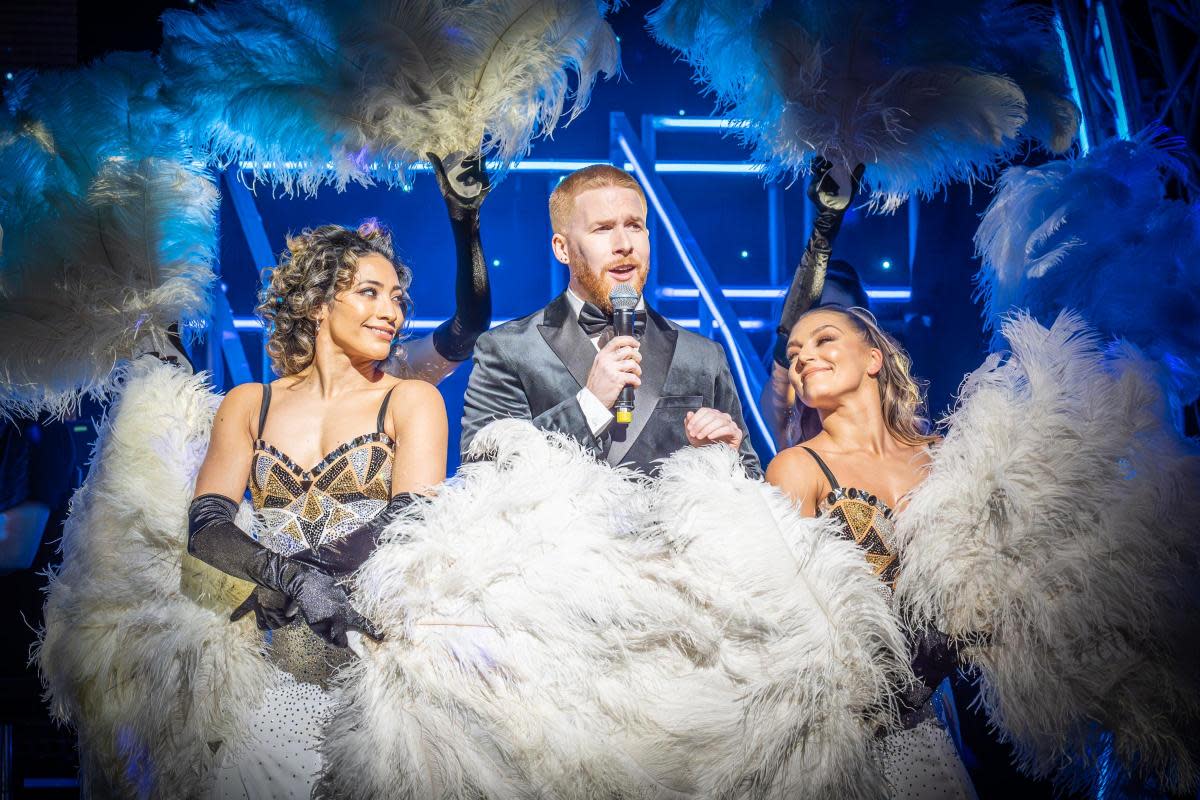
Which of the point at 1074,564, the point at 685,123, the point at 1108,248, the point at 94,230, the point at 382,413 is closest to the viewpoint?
the point at 1074,564

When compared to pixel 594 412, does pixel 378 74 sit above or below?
above

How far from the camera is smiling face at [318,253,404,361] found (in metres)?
2.71

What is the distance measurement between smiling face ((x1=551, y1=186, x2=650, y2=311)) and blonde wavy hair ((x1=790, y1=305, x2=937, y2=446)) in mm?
563

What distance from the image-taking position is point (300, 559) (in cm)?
240

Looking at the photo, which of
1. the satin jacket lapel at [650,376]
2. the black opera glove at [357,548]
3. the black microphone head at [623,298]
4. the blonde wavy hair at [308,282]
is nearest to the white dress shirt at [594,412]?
the satin jacket lapel at [650,376]

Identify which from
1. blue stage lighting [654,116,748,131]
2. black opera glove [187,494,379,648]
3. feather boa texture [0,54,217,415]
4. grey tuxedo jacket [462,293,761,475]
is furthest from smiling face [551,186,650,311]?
blue stage lighting [654,116,748,131]

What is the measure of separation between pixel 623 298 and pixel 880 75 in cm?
114

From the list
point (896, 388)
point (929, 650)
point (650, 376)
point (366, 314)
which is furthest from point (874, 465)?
point (366, 314)

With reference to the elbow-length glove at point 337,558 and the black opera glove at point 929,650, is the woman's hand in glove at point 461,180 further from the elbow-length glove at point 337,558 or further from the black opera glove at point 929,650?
the black opera glove at point 929,650

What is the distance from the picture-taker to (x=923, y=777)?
2367 mm

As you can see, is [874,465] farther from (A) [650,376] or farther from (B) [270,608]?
(B) [270,608]

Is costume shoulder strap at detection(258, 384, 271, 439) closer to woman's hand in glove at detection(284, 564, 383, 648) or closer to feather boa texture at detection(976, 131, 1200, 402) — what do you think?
→ woman's hand in glove at detection(284, 564, 383, 648)

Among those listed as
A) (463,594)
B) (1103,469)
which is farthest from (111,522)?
(1103,469)

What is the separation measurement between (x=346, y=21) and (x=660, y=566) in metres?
1.91
